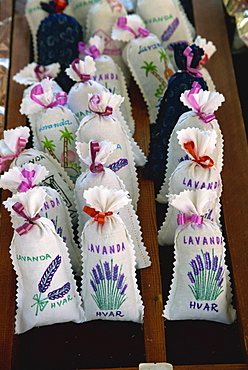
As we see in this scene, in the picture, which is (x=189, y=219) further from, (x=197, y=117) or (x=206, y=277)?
(x=197, y=117)

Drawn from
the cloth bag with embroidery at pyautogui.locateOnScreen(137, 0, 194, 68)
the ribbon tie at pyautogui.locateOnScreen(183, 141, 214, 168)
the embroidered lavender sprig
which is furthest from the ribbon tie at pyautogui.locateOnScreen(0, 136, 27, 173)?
the cloth bag with embroidery at pyautogui.locateOnScreen(137, 0, 194, 68)

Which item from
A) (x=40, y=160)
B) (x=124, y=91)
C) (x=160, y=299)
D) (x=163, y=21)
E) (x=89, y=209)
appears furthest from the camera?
(x=163, y=21)

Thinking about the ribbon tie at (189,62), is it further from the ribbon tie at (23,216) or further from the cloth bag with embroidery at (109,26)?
the ribbon tie at (23,216)

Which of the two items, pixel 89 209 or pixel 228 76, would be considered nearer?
pixel 89 209

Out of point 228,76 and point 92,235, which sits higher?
point 228,76

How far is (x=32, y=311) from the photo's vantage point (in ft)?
4.17

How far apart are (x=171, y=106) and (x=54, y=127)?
0.35 metres

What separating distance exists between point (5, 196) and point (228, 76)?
2.87ft

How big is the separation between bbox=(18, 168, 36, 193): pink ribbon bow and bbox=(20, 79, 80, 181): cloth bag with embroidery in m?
0.25

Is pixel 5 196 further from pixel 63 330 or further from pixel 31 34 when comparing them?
pixel 31 34

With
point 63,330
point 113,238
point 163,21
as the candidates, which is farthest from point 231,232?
point 163,21

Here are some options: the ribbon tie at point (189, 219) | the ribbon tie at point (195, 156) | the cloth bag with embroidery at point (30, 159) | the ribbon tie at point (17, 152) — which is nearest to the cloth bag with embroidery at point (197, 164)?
the ribbon tie at point (195, 156)

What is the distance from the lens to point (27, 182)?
1294 millimetres

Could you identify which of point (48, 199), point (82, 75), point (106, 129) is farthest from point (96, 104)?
point (48, 199)
